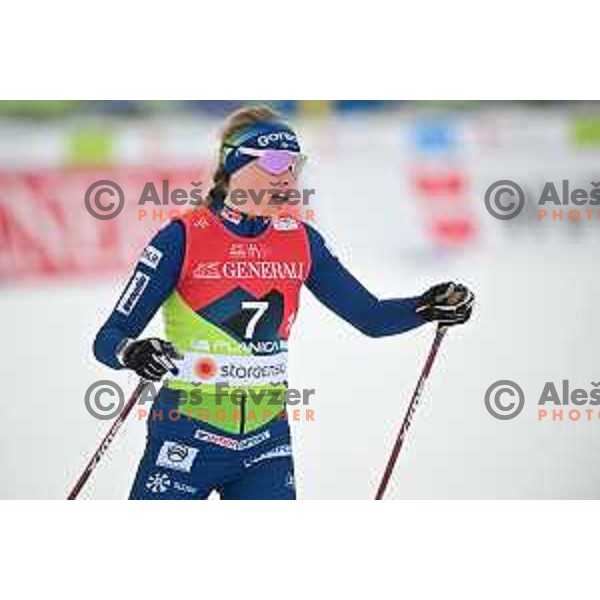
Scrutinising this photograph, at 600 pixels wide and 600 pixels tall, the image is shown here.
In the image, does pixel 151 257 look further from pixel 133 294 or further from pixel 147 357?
pixel 147 357

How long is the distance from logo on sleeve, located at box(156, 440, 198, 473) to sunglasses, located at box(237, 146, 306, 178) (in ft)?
2.69

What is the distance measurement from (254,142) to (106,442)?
3.23 feet

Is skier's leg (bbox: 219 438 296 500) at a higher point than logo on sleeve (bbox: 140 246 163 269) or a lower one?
lower

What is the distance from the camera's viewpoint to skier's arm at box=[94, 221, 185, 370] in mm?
3535

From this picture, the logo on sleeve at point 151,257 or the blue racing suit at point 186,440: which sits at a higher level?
the logo on sleeve at point 151,257

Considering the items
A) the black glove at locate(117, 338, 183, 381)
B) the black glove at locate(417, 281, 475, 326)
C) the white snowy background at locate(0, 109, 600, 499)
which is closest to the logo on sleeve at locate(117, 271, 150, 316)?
the black glove at locate(117, 338, 183, 381)

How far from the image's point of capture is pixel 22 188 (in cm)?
384

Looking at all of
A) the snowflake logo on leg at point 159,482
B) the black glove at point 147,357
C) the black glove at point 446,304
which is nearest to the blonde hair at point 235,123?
the black glove at point 147,357

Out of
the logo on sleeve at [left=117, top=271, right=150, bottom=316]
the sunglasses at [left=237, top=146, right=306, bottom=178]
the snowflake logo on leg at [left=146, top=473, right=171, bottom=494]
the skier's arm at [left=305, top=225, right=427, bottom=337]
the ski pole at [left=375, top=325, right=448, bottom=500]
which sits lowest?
the snowflake logo on leg at [left=146, top=473, right=171, bottom=494]

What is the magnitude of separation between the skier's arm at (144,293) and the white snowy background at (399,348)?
0.27 meters

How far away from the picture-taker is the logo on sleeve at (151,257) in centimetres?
360

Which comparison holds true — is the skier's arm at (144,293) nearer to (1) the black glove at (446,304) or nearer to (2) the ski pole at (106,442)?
(2) the ski pole at (106,442)

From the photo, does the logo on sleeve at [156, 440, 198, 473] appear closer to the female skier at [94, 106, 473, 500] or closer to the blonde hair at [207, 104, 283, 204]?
the female skier at [94, 106, 473, 500]
